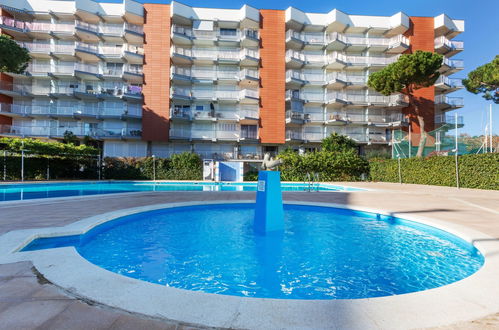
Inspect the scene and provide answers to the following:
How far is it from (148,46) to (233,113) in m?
11.5

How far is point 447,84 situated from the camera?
2852cm

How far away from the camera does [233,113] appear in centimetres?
2808

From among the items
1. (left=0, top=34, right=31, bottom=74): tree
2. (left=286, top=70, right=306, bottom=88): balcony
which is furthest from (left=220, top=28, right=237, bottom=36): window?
(left=0, top=34, right=31, bottom=74): tree

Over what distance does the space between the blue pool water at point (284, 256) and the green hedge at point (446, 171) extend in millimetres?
10291

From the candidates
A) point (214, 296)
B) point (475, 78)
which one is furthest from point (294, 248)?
point (475, 78)

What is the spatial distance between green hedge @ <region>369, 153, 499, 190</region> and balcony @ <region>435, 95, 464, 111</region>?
1655 cm

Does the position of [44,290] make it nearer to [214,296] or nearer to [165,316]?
[165,316]

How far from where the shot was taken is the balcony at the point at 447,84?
93.3 ft

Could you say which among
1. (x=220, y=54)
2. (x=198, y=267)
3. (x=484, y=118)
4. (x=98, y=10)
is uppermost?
(x=98, y=10)

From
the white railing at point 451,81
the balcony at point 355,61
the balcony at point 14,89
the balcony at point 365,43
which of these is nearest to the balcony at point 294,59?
the balcony at point 355,61

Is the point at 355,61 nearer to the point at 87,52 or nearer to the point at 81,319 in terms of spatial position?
the point at 87,52

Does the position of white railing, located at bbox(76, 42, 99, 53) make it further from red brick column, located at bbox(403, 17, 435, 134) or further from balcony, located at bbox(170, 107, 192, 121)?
red brick column, located at bbox(403, 17, 435, 134)

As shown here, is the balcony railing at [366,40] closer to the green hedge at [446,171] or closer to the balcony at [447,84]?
the balcony at [447,84]

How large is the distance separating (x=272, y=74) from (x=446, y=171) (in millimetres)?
19193
